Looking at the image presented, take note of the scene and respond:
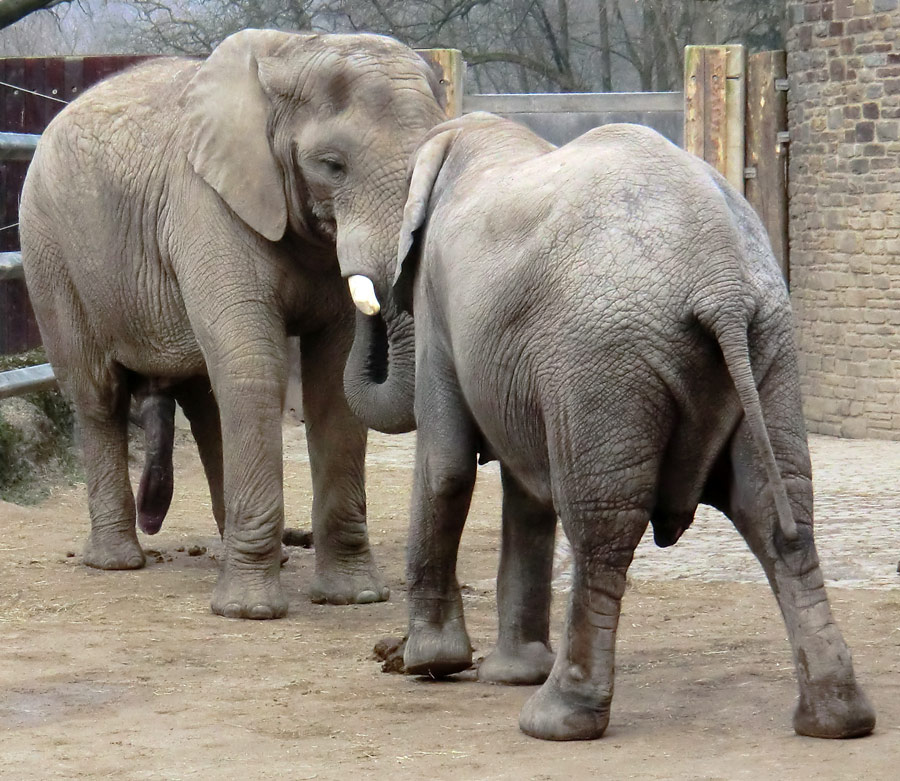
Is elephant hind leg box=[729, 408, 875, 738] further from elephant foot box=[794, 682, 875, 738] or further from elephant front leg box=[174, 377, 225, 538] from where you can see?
elephant front leg box=[174, 377, 225, 538]

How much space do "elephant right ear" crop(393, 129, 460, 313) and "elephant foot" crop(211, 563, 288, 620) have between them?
1.58 meters

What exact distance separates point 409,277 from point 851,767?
194 cm

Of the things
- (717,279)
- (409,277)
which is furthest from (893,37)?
(717,279)

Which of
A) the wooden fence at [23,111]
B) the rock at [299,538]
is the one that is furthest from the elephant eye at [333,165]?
the wooden fence at [23,111]

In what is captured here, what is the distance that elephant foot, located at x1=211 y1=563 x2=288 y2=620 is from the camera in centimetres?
607

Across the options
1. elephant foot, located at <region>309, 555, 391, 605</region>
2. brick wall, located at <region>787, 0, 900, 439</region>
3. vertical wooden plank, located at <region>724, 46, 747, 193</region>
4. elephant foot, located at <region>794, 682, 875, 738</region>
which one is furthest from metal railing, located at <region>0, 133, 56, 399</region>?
elephant foot, located at <region>794, 682, 875, 738</region>

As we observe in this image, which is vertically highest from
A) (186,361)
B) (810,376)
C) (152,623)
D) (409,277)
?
(409,277)

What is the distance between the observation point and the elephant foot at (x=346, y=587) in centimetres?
641

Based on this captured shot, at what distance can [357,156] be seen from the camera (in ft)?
19.0

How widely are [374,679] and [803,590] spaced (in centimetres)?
158

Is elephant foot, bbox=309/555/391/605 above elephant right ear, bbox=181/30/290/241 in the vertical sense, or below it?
below

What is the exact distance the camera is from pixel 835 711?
13.2 ft

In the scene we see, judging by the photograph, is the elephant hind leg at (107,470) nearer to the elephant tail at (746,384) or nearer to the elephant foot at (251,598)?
the elephant foot at (251,598)

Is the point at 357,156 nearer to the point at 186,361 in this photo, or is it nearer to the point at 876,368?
the point at 186,361
